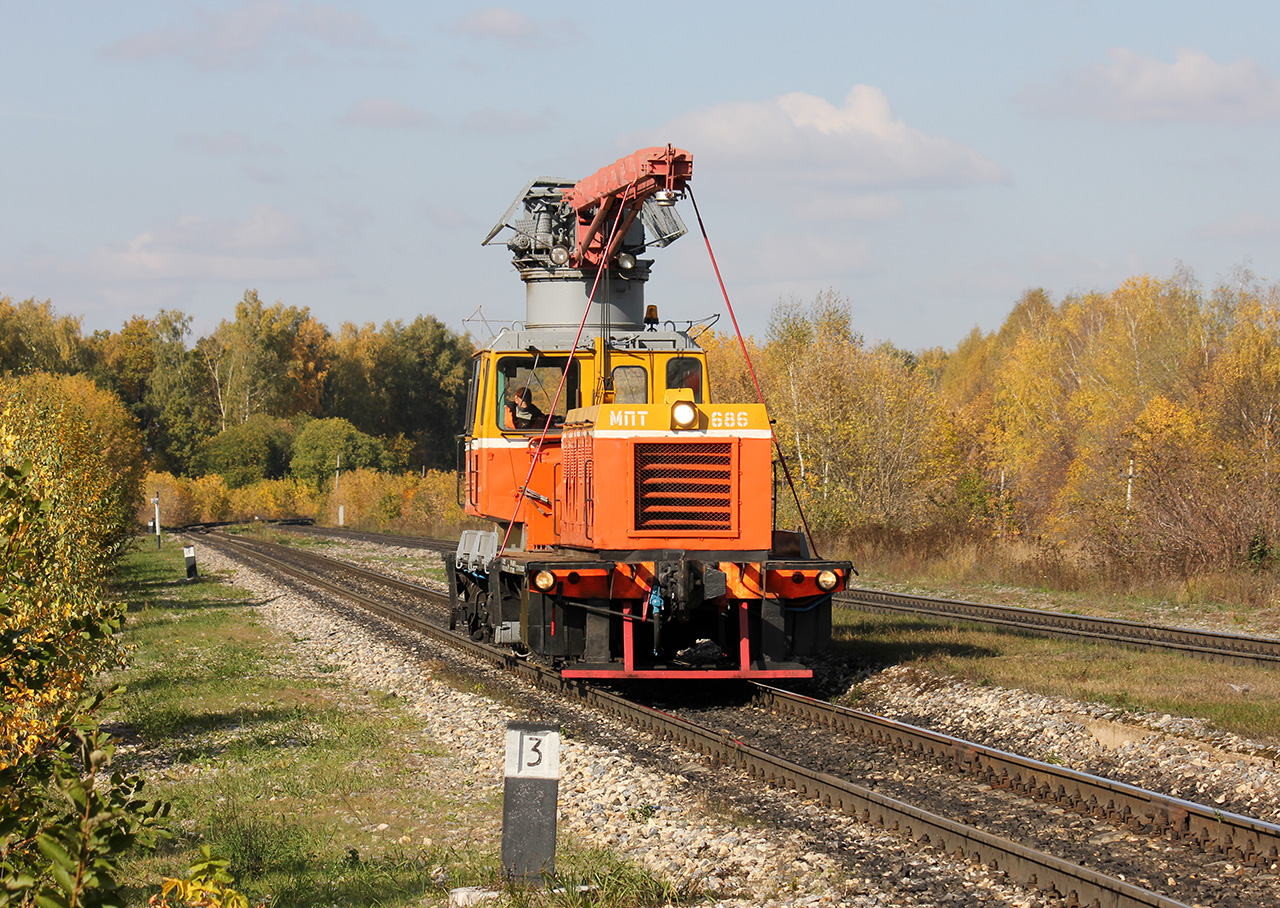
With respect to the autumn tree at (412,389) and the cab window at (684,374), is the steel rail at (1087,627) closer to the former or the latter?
the cab window at (684,374)

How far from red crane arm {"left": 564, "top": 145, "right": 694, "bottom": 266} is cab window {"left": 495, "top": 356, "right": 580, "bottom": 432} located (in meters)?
1.16

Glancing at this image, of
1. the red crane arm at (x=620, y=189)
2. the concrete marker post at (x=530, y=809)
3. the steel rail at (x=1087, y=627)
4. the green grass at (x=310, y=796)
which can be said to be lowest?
the green grass at (x=310, y=796)

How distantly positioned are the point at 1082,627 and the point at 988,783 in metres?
8.89

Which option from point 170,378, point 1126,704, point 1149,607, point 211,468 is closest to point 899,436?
point 1149,607

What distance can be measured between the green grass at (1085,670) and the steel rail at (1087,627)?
1.95 ft

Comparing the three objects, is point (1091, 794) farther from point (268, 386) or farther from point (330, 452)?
point (268, 386)

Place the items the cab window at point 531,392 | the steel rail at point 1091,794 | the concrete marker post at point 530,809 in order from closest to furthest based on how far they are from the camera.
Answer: the concrete marker post at point 530,809
the steel rail at point 1091,794
the cab window at point 531,392

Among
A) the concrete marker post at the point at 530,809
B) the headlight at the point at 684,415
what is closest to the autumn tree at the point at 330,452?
the headlight at the point at 684,415

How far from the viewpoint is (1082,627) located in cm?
1636

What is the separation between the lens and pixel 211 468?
85438mm

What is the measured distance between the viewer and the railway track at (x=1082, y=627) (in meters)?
13.8

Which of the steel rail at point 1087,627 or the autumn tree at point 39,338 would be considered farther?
the autumn tree at point 39,338

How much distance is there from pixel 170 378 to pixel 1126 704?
300 ft

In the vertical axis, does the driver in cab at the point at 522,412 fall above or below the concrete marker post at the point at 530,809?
above
